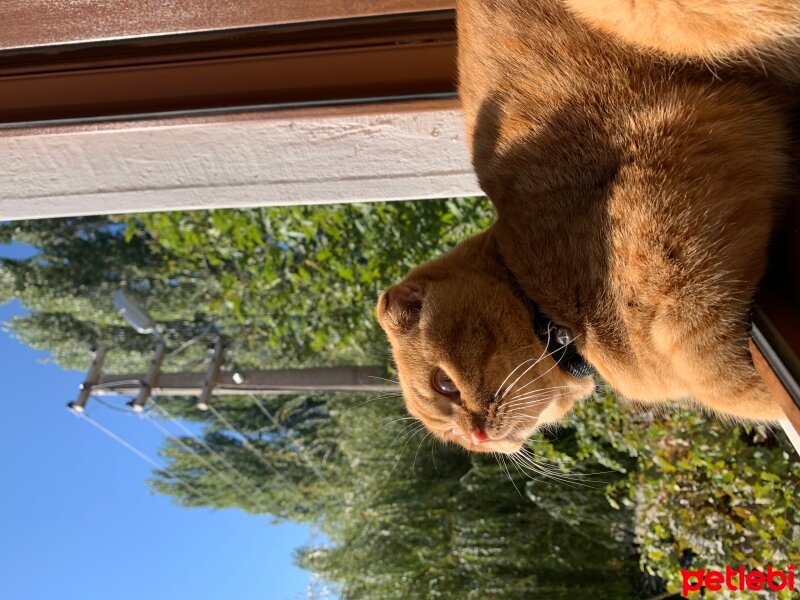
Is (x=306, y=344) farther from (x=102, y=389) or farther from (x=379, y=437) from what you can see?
(x=102, y=389)

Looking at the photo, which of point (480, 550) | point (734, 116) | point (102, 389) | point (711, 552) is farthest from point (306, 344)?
point (734, 116)

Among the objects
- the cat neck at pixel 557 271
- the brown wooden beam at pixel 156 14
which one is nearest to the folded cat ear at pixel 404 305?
the cat neck at pixel 557 271

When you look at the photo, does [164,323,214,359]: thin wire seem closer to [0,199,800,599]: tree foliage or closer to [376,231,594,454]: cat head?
[0,199,800,599]: tree foliage

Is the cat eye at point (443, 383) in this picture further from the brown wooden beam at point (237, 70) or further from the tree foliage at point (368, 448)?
the brown wooden beam at point (237, 70)

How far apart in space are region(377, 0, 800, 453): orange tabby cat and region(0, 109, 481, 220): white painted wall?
3.42ft

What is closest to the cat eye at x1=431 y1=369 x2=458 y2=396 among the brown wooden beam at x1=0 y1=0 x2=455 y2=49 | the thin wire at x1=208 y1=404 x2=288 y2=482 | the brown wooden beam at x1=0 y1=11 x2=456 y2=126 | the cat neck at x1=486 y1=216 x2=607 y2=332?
the cat neck at x1=486 y1=216 x2=607 y2=332

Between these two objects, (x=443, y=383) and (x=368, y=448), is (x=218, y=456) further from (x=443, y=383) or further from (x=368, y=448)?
(x=443, y=383)

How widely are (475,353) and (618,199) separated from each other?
46cm

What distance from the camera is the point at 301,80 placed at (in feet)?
7.31

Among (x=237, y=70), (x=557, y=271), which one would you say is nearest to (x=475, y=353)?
(x=557, y=271)

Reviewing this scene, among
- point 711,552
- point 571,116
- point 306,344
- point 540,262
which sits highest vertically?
point 571,116

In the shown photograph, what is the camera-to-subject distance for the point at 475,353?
4.46 feet

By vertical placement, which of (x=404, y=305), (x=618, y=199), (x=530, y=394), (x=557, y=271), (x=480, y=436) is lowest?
(x=480, y=436)

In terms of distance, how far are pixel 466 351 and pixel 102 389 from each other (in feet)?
15.8
